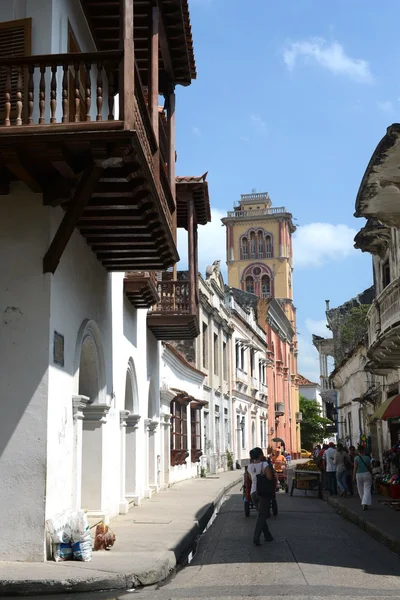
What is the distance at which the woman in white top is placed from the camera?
1101 cm

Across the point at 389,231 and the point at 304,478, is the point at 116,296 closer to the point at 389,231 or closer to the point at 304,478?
the point at 389,231

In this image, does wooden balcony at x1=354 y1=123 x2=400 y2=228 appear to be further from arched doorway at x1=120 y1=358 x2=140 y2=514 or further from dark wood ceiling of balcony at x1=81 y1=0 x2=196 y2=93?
arched doorway at x1=120 y1=358 x2=140 y2=514

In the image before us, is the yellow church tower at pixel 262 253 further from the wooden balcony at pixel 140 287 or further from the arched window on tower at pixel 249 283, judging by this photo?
the wooden balcony at pixel 140 287

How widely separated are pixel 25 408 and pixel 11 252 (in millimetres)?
1954

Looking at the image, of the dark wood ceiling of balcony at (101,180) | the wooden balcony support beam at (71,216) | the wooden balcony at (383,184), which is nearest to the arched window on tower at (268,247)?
the wooden balcony at (383,184)

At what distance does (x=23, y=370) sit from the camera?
29.1 ft

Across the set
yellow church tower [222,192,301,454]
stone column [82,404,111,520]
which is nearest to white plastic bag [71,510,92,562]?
stone column [82,404,111,520]

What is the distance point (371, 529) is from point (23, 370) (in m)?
7.32

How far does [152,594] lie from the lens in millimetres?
7578

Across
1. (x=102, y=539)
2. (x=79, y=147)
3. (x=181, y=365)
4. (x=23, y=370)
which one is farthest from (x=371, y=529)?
(x=181, y=365)

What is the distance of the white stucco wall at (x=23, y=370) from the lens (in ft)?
28.2

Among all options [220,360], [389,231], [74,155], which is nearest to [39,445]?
[74,155]

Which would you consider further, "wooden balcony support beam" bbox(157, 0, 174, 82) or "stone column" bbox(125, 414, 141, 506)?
"stone column" bbox(125, 414, 141, 506)

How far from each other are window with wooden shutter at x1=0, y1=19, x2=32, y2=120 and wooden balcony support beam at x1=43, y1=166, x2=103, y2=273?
62.6 inches
